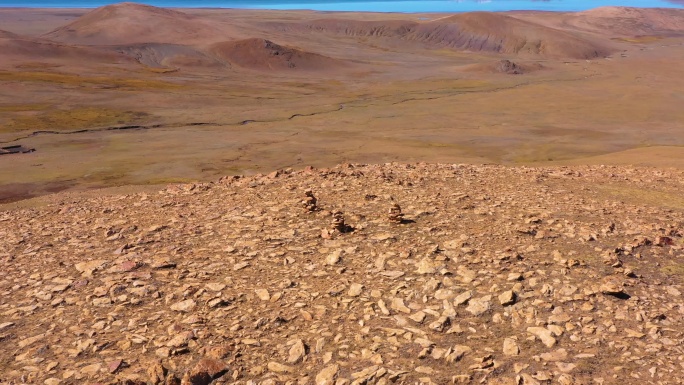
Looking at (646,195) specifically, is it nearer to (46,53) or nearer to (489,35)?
(46,53)

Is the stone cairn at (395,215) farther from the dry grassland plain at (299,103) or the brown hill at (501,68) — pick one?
the brown hill at (501,68)

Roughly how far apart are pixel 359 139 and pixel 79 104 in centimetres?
3140

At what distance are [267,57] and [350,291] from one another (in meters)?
98.7

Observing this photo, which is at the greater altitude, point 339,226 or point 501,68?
point 501,68

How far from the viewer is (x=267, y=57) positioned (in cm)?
10219

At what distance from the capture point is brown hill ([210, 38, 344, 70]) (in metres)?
101

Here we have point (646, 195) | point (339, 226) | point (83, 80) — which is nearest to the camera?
point (339, 226)

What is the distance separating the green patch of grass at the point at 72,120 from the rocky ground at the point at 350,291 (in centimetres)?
3848

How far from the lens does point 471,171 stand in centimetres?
1502

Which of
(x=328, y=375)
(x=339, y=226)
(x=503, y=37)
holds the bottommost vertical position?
(x=328, y=375)

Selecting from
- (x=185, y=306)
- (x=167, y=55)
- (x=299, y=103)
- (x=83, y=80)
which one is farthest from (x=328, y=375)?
(x=167, y=55)

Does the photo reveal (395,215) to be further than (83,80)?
No

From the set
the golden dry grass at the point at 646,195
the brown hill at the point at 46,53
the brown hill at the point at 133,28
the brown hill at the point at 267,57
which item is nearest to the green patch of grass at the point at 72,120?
the golden dry grass at the point at 646,195

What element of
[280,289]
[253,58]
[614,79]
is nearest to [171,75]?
[253,58]
